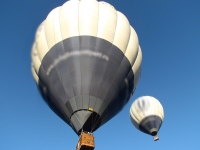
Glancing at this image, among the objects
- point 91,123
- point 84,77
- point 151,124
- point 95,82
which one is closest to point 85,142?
point 91,123

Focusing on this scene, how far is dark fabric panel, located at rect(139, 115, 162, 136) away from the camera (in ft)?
56.0

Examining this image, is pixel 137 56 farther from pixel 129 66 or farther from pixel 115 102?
pixel 115 102

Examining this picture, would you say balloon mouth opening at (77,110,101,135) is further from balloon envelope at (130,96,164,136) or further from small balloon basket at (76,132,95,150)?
balloon envelope at (130,96,164,136)

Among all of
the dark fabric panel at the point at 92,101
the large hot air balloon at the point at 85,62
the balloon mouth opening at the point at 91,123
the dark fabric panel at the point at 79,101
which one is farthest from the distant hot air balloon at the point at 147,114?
the dark fabric panel at the point at 79,101

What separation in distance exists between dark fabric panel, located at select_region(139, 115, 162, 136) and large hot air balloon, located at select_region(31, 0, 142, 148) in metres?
5.90

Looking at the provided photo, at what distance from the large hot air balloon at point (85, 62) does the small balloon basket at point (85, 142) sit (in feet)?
1.11

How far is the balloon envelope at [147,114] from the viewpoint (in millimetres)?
17150

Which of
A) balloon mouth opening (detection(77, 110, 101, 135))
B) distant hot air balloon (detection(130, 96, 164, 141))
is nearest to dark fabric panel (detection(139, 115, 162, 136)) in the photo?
distant hot air balloon (detection(130, 96, 164, 141))

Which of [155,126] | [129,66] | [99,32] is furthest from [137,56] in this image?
[155,126]

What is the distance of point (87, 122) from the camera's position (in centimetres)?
948

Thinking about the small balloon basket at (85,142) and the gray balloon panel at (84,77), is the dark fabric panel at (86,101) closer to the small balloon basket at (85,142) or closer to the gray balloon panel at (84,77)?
the gray balloon panel at (84,77)

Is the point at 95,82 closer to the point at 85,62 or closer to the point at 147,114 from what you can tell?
the point at 85,62

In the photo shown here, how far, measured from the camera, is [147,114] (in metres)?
17.3

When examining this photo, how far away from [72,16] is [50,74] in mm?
2488
